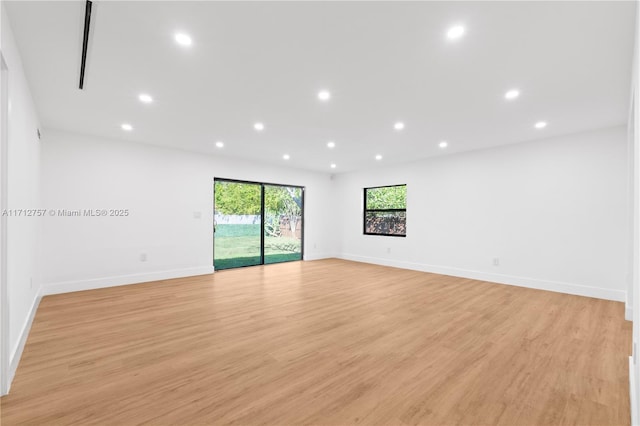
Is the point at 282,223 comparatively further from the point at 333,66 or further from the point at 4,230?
the point at 4,230

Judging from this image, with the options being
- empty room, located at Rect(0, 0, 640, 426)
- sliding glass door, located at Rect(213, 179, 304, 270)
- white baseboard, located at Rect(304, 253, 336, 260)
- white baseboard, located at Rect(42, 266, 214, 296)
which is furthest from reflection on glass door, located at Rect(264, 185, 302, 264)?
white baseboard, located at Rect(42, 266, 214, 296)

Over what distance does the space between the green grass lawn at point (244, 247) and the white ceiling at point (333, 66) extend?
8.57ft

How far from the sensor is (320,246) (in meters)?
8.03

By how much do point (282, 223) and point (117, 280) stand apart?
3.62 m

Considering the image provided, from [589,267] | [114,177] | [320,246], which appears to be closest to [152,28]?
[114,177]

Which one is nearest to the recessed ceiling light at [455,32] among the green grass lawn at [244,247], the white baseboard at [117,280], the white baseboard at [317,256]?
the green grass lawn at [244,247]

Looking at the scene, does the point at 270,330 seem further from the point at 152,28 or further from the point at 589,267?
the point at 589,267

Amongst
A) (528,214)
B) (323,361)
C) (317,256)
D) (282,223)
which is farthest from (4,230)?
(317,256)

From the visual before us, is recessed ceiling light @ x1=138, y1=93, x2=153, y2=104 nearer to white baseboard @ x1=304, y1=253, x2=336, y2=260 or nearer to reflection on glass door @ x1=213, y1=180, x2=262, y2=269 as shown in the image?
reflection on glass door @ x1=213, y1=180, x2=262, y2=269

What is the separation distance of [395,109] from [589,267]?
12.5ft

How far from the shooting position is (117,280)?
4.84 m

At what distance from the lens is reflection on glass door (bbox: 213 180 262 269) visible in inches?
244

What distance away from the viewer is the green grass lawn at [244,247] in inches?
246

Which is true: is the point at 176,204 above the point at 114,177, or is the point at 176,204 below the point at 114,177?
below
